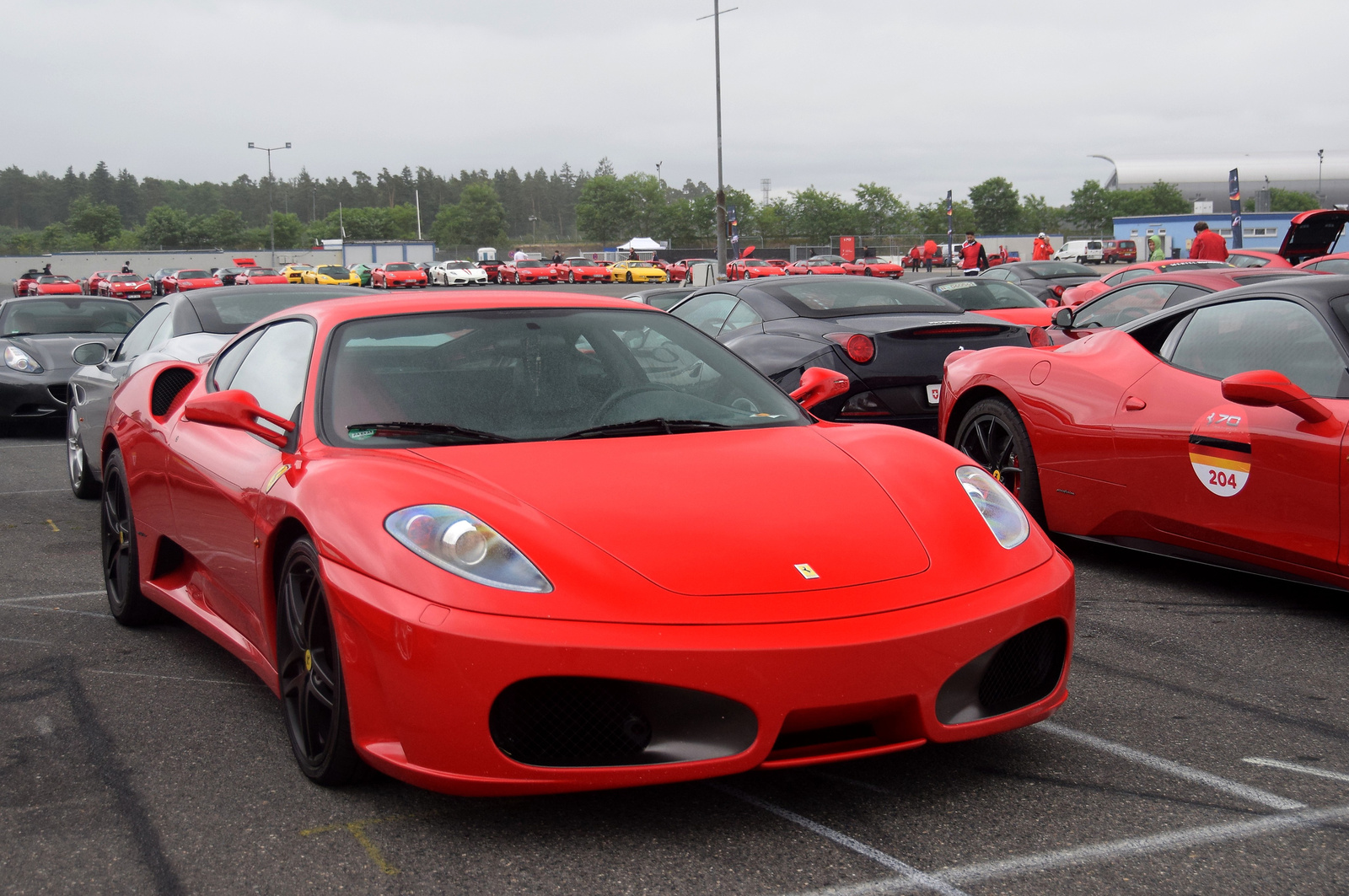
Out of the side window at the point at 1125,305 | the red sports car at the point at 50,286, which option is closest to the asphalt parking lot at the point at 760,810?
the side window at the point at 1125,305

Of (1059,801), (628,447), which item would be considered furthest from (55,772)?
(1059,801)

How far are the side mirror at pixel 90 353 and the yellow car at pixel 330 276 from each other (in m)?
49.9

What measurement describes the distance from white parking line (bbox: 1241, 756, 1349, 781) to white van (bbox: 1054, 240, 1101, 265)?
60.6 metres

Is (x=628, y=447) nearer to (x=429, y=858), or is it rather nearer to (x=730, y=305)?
(x=429, y=858)

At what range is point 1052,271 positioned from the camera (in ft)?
69.1

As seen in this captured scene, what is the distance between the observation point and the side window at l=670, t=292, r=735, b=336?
878cm

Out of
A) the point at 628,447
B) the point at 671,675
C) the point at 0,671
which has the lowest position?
the point at 0,671

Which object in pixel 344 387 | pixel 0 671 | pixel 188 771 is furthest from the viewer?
pixel 0 671

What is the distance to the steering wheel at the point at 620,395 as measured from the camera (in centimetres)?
338

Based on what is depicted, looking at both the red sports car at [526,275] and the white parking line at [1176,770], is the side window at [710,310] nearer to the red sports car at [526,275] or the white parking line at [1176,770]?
A: the white parking line at [1176,770]

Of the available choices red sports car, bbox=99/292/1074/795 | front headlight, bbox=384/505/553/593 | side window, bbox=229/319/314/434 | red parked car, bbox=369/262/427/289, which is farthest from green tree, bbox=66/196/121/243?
front headlight, bbox=384/505/553/593

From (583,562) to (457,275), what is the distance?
61.6m

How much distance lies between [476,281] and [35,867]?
6269 centimetres

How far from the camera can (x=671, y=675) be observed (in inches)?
94.9
